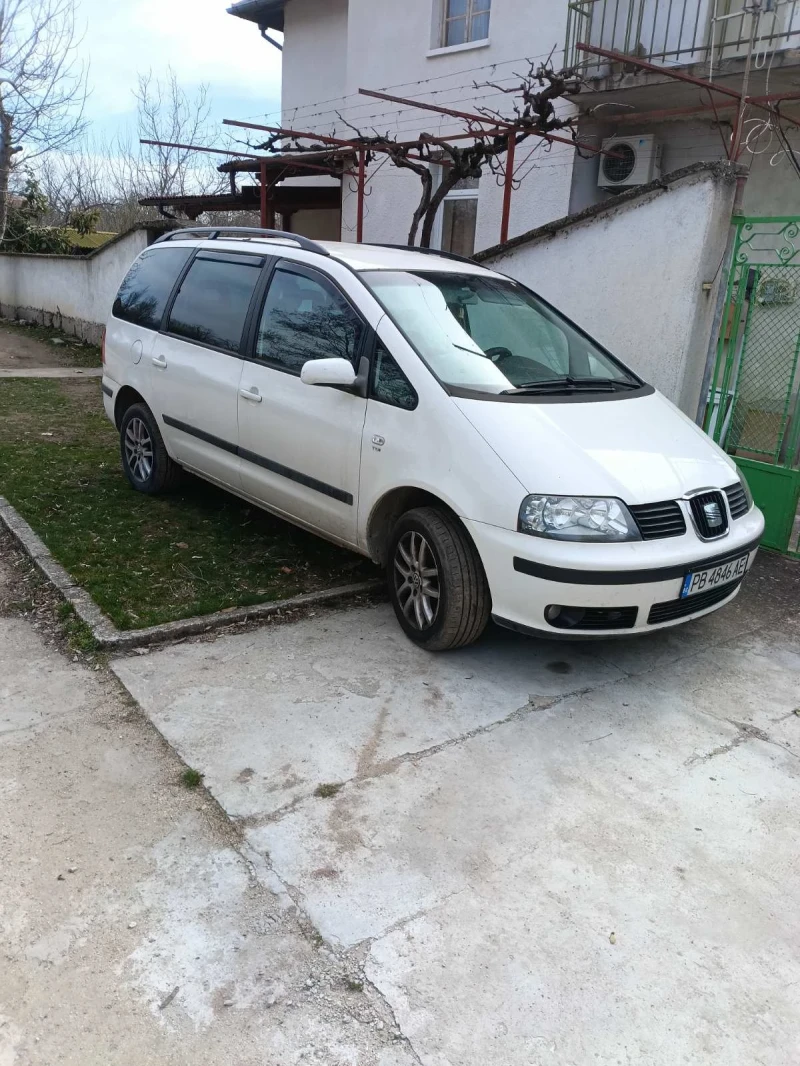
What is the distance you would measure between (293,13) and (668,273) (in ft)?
44.2

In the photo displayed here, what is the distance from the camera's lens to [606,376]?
15.3 ft

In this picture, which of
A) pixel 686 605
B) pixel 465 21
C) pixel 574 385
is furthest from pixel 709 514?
pixel 465 21

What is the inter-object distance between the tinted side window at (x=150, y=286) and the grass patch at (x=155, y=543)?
1256mm

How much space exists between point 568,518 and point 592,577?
0.27 metres

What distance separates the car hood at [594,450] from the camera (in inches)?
141

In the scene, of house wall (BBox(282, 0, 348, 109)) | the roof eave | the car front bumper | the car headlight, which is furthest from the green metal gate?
the roof eave

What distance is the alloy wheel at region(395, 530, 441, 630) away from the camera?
4.01m

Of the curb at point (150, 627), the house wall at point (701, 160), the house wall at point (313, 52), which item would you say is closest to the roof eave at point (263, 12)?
the house wall at point (313, 52)

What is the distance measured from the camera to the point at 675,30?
1005 centimetres

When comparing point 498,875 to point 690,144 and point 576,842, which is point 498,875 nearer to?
point 576,842

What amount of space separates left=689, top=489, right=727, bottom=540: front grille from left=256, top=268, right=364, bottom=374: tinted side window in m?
1.83

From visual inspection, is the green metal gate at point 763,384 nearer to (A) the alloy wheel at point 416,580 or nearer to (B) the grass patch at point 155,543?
(B) the grass patch at point 155,543

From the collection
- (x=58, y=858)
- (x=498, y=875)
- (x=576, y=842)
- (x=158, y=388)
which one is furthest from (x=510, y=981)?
(x=158, y=388)

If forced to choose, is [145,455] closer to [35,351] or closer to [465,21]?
[35,351]
